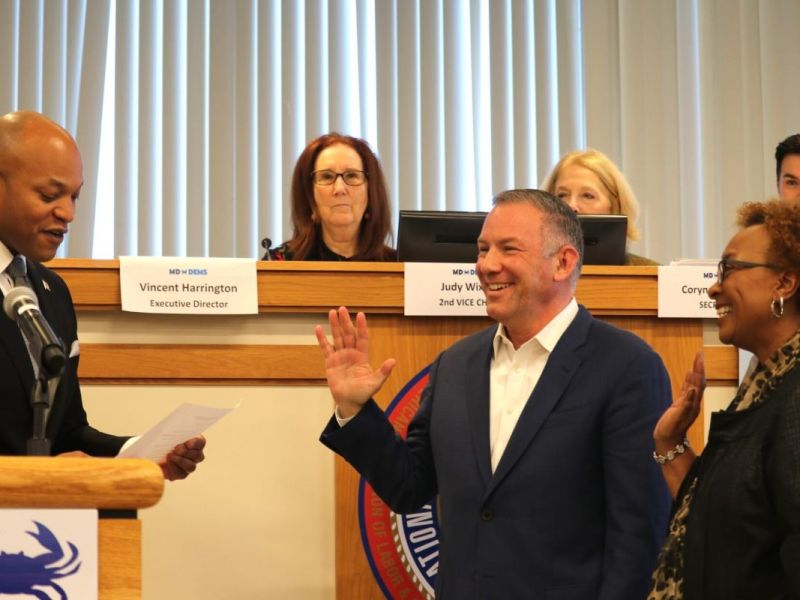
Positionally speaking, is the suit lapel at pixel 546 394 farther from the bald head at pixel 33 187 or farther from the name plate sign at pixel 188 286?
the bald head at pixel 33 187

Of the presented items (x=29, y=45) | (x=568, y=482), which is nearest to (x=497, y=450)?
(x=568, y=482)

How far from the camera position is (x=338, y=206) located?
381cm

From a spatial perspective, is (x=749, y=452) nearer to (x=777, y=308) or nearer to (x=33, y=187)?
(x=777, y=308)

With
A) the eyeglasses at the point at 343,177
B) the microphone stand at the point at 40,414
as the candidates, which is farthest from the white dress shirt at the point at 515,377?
the eyeglasses at the point at 343,177

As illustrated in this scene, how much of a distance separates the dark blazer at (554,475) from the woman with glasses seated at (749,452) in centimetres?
14

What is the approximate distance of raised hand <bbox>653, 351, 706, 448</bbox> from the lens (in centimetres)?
225

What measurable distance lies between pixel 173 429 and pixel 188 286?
35.7 inches

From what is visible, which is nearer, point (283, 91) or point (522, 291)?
point (522, 291)

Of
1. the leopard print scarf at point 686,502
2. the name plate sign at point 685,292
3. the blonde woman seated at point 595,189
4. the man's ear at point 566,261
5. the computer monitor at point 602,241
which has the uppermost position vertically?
the blonde woman seated at point 595,189

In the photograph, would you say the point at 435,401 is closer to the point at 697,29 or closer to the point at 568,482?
the point at 568,482

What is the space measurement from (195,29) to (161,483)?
4.39 m

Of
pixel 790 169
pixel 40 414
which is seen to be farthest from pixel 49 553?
pixel 790 169

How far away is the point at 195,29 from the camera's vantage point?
5.54 m

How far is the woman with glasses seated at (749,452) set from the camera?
75.4 inches
